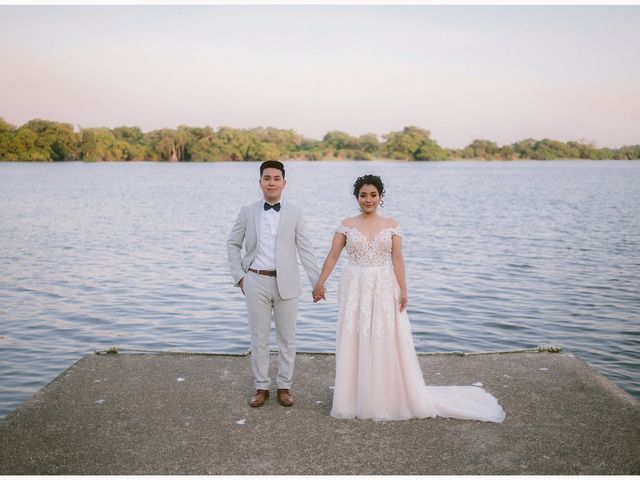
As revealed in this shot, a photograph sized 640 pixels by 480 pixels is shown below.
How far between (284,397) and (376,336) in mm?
1042

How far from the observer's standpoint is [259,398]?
5.73 meters

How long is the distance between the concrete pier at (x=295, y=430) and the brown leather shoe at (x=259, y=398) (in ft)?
0.20

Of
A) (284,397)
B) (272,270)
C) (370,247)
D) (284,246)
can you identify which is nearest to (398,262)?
(370,247)

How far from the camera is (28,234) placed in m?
23.2

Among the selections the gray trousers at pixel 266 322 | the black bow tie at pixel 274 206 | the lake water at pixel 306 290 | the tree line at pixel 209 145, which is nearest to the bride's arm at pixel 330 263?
the gray trousers at pixel 266 322

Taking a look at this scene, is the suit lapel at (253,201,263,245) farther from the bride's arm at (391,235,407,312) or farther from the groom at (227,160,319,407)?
the bride's arm at (391,235,407,312)

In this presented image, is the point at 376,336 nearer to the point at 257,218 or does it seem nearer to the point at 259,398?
the point at 259,398

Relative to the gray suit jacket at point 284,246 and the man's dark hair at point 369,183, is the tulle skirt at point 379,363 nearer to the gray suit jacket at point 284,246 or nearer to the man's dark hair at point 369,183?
the gray suit jacket at point 284,246

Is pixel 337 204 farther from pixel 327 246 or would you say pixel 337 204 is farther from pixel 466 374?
pixel 466 374

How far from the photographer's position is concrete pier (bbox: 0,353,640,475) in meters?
4.57

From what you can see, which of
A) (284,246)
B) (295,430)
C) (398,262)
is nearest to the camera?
(295,430)

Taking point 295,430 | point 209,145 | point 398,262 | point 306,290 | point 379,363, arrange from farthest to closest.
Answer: point 209,145
point 306,290
point 398,262
point 379,363
point 295,430

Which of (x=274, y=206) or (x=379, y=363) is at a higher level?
(x=274, y=206)

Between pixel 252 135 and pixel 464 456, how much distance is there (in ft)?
477
